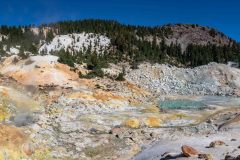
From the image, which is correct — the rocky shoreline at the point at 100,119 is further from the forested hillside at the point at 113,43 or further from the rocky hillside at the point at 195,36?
the rocky hillside at the point at 195,36

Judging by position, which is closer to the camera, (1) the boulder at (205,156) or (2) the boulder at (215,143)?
(1) the boulder at (205,156)

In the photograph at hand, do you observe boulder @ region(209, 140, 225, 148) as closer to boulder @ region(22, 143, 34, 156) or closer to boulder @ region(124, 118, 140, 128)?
boulder @ region(22, 143, 34, 156)

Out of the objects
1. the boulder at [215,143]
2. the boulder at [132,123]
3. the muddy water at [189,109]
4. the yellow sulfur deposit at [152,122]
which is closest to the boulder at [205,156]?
the boulder at [215,143]

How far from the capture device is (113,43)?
113562 mm

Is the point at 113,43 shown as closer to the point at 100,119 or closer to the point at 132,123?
the point at 100,119

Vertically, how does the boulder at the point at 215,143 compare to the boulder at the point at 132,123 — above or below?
below

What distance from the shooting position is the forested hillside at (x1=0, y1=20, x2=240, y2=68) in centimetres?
9912

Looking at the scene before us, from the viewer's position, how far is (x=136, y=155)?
31.6 m

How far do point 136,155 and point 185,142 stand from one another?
3.95 meters

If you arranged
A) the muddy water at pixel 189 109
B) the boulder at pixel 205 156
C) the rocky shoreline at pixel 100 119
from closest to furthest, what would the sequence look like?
the boulder at pixel 205 156 < the rocky shoreline at pixel 100 119 < the muddy water at pixel 189 109

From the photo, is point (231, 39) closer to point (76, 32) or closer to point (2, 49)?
point (76, 32)

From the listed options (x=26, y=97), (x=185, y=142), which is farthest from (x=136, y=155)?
(x=26, y=97)

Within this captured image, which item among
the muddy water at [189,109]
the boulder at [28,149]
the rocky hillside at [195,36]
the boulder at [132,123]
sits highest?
the rocky hillside at [195,36]

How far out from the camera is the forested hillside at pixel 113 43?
9912 cm
